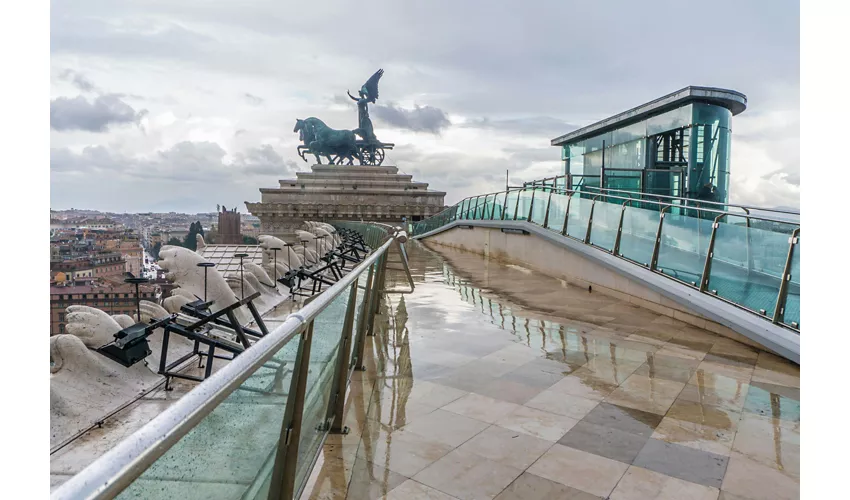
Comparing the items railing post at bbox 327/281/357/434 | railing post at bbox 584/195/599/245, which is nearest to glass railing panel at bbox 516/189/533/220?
railing post at bbox 584/195/599/245

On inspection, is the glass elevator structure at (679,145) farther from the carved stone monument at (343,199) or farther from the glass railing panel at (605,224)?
the carved stone monument at (343,199)

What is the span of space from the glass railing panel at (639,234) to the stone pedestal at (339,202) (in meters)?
38.7

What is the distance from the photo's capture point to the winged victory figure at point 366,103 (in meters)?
62.6

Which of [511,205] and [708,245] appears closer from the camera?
[708,245]

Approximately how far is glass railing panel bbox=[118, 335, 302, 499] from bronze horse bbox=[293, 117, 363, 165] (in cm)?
5858

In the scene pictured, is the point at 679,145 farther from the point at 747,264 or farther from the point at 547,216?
the point at 747,264

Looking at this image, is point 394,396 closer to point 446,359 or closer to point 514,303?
point 446,359

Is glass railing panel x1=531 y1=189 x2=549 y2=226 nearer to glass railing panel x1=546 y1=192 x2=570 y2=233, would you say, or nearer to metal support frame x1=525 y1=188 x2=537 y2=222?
metal support frame x1=525 y1=188 x2=537 y2=222

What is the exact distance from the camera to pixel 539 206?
1412 cm

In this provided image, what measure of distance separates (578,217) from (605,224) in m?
1.26

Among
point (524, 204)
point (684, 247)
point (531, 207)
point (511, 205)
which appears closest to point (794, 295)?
point (684, 247)

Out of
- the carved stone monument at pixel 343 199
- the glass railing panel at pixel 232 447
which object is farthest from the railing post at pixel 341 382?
the carved stone monument at pixel 343 199

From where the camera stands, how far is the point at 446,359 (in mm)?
5645
